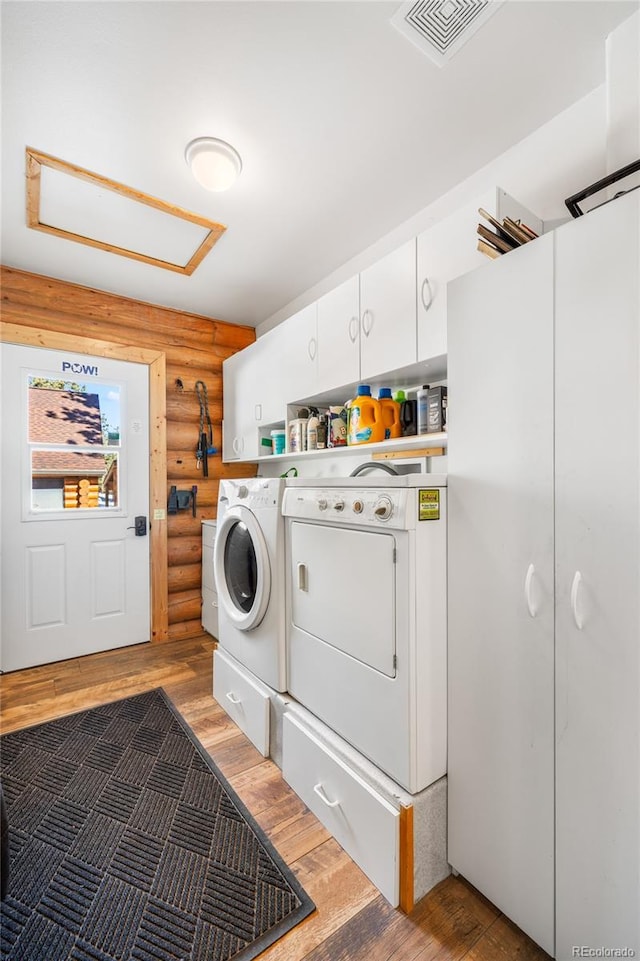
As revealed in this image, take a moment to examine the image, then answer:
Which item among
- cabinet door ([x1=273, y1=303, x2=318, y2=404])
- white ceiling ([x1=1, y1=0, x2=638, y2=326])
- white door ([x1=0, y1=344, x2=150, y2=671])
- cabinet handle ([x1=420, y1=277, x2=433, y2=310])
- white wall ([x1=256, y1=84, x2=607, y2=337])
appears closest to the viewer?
white ceiling ([x1=1, y1=0, x2=638, y2=326])

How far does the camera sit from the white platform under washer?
1165mm

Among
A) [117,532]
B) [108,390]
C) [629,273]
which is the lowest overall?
[117,532]

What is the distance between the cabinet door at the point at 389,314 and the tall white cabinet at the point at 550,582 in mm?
560

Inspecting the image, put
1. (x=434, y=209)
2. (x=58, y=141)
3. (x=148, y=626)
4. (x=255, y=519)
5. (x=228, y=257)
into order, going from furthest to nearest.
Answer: (x=148, y=626) < (x=228, y=257) < (x=434, y=209) < (x=255, y=519) < (x=58, y=141)

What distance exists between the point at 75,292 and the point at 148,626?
2.47 meters

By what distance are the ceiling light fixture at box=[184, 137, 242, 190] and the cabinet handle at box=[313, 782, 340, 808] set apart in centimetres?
241

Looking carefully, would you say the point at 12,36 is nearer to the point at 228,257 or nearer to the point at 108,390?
the point at 228,257

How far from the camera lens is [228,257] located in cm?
254

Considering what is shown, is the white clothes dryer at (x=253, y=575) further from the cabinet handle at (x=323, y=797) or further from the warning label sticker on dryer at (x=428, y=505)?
the warning label sticker on dryer at (x=428, y=505)

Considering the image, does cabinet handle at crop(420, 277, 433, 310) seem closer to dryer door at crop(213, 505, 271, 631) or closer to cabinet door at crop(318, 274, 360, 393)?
cabinet door at crop(318, 274, 360, 393)

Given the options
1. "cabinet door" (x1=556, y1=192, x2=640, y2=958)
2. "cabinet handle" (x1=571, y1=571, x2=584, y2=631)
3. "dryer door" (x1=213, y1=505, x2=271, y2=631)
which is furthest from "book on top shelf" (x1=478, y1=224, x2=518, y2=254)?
"dryer door" (x1=213, y1=505, x2=271, y2=631)

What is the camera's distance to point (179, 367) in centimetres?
328

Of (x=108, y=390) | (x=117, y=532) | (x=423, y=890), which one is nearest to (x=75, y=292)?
(x=108, y=390)

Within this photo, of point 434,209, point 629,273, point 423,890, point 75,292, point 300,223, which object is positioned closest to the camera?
point 629,273
